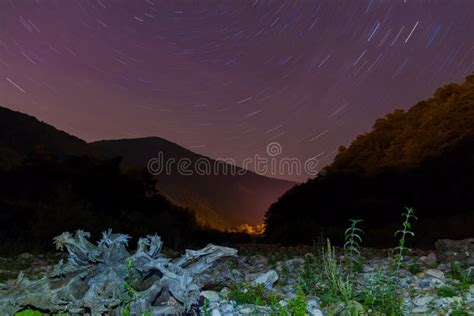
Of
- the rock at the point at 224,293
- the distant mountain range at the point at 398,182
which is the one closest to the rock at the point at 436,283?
the rock at the point at 224,293

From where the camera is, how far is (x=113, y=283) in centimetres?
475

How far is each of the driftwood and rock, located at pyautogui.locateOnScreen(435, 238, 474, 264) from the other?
446 centimetres

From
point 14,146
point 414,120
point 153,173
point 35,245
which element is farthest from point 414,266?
point 14,146

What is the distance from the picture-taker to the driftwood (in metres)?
4.52

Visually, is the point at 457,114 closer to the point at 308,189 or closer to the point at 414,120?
the point at 414,120

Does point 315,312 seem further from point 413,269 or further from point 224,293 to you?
point 413,269

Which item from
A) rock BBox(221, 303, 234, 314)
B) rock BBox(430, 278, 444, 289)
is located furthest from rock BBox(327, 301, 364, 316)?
rock BBox(430, 278, 444, 289)

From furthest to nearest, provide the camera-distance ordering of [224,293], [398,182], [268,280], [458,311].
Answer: [398,182] < [268,280] < [224,293] < [458,311]

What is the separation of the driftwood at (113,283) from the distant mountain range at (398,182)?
1289cm

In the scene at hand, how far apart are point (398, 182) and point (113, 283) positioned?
2072 cm

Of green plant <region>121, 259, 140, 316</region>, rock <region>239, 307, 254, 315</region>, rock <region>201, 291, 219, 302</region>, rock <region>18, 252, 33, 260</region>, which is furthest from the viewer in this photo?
rock <region>18, 252, 33, 260</region>

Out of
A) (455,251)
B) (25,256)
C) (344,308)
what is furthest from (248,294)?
(25,256)

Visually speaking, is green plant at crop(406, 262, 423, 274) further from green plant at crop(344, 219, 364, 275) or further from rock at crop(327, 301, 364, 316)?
rock at crop(327, 301, 364, 316)

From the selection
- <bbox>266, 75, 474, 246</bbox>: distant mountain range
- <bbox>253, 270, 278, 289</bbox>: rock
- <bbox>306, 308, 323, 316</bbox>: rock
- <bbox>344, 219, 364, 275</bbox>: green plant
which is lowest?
<bbox>306, 308, 323, 316</bbox>: rock
